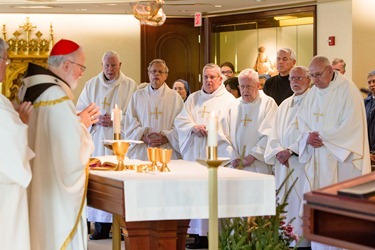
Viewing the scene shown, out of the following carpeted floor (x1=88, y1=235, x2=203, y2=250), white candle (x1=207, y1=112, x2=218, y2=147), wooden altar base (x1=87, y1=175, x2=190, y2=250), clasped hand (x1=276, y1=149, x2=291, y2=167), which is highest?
white candle (x1=207, y1=112, x2=218, y2=147)

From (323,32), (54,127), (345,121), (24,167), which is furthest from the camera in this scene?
(323,32)

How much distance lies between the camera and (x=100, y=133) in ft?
30.0

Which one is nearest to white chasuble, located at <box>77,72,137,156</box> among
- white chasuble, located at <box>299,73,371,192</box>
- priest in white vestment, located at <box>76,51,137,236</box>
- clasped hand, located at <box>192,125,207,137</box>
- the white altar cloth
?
priest in white vestment, located at <box>76,51,137,236</box>

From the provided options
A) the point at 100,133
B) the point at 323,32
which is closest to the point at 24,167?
the point at 100,133

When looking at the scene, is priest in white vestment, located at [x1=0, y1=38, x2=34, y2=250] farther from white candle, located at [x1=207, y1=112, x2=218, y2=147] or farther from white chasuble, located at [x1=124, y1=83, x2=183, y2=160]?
white chasuble, located at [x1=124, y1=83, x2=183, y2=160]

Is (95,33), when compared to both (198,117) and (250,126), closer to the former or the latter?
(198,117)

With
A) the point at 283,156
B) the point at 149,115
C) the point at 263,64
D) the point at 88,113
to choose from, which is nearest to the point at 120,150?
the point at 88,113

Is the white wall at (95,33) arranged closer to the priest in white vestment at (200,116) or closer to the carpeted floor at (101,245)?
the carpeted floor at (101,245)

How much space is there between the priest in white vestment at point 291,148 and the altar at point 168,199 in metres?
2.55

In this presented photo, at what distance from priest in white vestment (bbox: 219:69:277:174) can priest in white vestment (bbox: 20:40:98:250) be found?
116 inches

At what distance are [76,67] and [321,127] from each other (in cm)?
282

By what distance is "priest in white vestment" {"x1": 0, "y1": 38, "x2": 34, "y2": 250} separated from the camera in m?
4.61

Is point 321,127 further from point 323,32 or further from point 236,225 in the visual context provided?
point 323,32

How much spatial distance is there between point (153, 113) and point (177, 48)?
9228 millimetres
